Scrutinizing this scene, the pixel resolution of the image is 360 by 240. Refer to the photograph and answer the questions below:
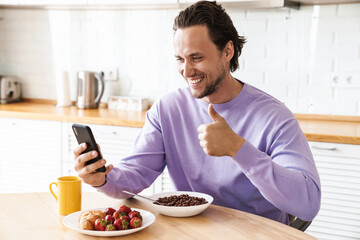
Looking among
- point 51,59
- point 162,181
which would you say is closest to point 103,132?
point 162,181

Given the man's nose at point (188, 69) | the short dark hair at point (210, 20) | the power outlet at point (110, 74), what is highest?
the short dark hair at point (210, 20)

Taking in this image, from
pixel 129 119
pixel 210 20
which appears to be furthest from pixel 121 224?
pixel 129 119

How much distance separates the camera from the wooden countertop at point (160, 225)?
4.10 feet

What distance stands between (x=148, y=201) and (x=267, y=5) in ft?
5.97

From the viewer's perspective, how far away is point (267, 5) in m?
2.93

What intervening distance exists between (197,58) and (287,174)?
21.6 inches

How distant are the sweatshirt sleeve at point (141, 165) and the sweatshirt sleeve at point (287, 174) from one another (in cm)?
44

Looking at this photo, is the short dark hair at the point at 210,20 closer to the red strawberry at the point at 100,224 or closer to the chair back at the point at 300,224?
the chair back at the point at 300,224

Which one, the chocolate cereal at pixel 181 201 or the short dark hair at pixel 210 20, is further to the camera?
the short dark hair at pixel 210 20

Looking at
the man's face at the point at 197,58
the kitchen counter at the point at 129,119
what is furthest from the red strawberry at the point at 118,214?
the kitchen counter at the point at 129,119

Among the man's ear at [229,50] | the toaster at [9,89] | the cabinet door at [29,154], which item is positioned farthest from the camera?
the toaster at [9,89]

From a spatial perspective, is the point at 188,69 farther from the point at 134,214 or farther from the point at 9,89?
the point at 9,89

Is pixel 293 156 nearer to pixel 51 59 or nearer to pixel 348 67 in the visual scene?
pixel 348 67

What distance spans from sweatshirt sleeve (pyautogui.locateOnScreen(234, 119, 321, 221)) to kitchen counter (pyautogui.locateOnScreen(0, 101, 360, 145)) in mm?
1053
